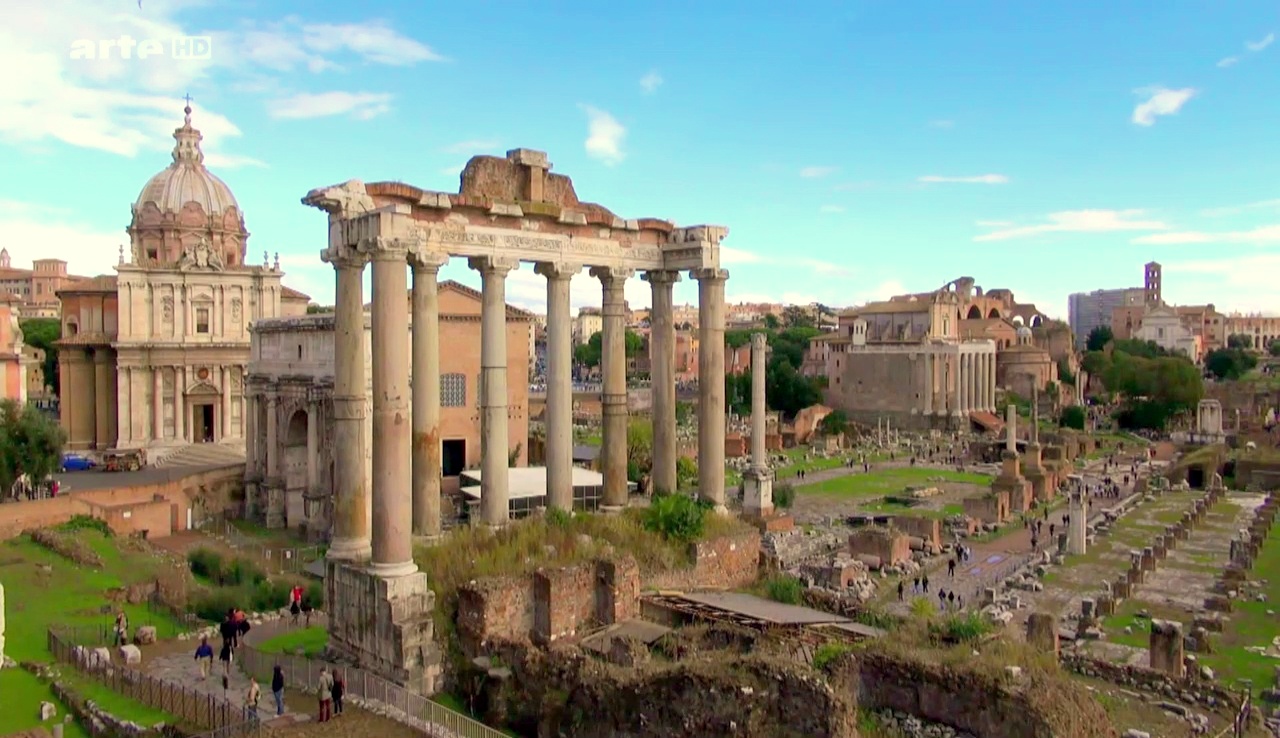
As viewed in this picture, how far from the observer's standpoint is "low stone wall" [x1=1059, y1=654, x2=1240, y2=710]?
40.8 feet

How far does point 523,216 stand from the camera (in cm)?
1451

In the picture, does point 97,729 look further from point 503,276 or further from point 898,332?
point 898,332

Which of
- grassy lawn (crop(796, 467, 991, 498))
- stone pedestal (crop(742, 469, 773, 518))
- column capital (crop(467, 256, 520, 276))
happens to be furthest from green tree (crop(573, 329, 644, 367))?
column capital (crop(467, 256, 520, 276))

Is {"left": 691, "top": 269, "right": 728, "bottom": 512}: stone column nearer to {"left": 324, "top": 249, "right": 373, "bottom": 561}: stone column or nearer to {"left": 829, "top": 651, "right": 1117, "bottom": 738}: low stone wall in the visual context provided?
{"left": 324, "top": 249, "right": 373, "bottom": 561}: stone column

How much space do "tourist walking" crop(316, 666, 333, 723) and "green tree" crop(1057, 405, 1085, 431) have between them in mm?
66464

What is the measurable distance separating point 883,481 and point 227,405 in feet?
97.0

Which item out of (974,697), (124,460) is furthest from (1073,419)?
A: (974,697)

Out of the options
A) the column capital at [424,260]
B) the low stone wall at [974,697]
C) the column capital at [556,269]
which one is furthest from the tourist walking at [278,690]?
the column capital at [556,269]

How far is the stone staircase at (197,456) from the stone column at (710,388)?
2496cm

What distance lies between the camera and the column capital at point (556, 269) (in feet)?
49.0

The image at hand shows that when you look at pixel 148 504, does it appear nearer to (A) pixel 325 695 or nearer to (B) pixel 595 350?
(A) pixel 325 695

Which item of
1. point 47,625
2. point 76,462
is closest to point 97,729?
point 47,625

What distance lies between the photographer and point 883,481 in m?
47.4

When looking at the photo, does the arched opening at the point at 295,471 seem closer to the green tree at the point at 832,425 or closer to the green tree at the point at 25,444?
the green tree at the point at 25,444
